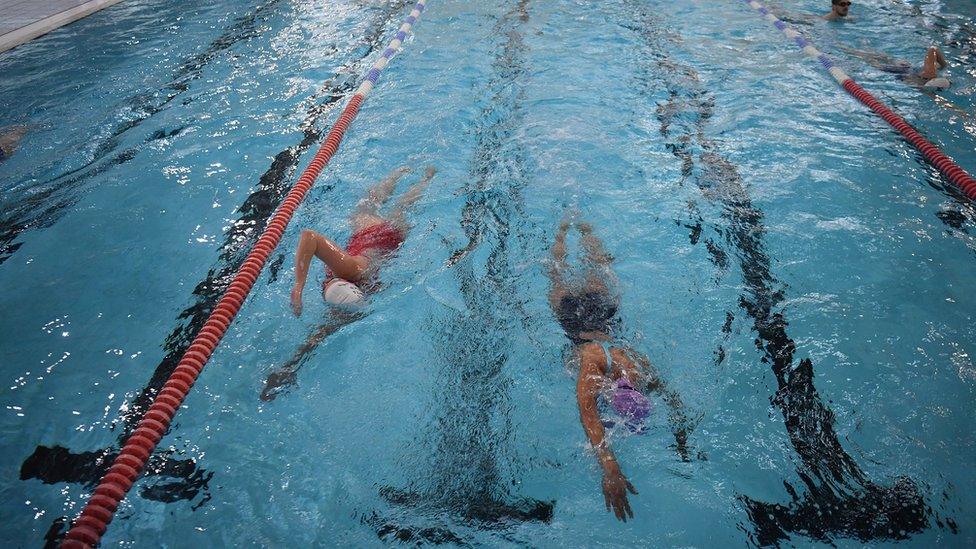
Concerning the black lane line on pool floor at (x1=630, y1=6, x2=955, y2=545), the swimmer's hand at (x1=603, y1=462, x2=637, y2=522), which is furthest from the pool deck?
the swimmer's hand at (x1=603, y1=462, x2=637, y2=522)

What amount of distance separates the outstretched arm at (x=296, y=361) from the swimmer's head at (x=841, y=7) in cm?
798

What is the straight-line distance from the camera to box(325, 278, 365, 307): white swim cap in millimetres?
3326

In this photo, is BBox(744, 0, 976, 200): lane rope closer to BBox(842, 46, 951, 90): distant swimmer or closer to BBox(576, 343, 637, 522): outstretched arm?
BBox(842, 46, 951, 90): distant swimmer

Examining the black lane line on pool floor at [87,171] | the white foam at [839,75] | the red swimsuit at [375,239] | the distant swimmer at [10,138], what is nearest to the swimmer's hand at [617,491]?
the red swimsuit at [375,239]

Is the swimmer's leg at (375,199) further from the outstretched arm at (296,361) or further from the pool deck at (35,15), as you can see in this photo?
the pool deck at (35,15)

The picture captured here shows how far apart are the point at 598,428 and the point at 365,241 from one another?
2.15 meters

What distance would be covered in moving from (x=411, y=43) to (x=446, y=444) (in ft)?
22.1

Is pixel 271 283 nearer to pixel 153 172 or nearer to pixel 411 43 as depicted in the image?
pixel 153 172

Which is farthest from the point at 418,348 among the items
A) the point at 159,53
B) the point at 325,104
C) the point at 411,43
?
the point at 159,53

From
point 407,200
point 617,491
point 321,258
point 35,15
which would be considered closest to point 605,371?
point 617,491

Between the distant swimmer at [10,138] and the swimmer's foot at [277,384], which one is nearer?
the swimmer's foot at [277,384]

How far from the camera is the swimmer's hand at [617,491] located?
238 centimetres

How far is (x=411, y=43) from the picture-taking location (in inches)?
309

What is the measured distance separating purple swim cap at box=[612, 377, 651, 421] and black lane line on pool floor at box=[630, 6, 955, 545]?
22.4 inches
